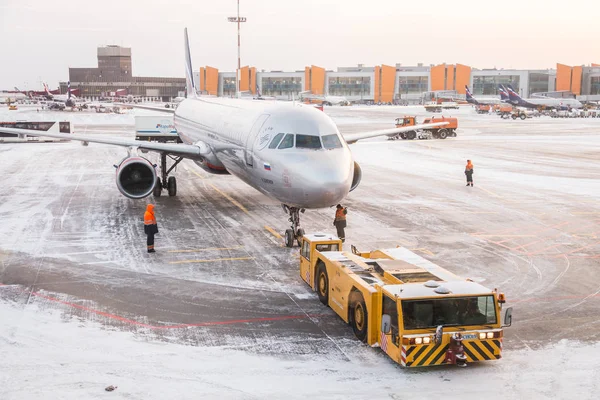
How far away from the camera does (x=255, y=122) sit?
2514cm

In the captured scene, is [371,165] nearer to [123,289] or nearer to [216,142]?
[216,142]

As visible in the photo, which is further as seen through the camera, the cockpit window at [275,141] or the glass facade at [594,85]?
the glass facade at [594,85]

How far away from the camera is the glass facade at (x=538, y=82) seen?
197 meters

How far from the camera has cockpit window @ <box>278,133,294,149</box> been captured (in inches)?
866

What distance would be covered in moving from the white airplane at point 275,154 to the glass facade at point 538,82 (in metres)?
182

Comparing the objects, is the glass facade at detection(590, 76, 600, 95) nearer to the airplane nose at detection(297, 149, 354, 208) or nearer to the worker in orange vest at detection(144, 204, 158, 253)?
the airplane nose at detection(297, 149, 354, 208)

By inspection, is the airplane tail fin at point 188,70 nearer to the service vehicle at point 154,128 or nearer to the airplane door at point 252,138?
the service vehicle at point 154,128

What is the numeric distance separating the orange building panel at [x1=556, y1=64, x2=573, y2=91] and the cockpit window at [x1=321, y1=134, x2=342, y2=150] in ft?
613

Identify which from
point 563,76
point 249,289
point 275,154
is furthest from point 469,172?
point 563,76

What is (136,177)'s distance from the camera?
98.8 feet

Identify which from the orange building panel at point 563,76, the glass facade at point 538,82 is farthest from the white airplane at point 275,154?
the glass facade at point 538,82

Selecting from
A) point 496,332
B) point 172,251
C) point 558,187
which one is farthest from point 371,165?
point 496,332

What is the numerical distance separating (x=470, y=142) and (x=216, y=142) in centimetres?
4460

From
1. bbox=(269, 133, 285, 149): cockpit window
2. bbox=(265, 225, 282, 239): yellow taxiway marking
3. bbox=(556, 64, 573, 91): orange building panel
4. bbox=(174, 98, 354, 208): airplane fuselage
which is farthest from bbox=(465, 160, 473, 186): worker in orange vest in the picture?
bbox=(556, 64, 573, 91): orange building panel
